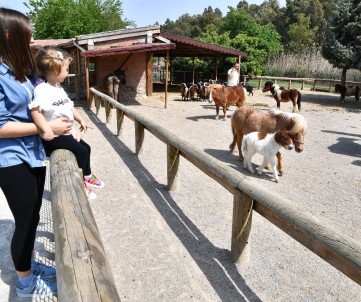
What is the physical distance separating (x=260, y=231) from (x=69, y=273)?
8.43 feet

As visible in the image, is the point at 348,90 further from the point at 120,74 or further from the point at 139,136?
the point at 139,136

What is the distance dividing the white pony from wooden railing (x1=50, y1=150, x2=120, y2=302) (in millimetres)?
3353

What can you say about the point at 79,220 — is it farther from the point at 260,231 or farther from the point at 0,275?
the point at 260,231

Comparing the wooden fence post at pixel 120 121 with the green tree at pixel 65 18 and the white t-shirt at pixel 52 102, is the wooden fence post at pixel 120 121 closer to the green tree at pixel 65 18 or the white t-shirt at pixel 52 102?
the white t-shirt at pixel 52 102

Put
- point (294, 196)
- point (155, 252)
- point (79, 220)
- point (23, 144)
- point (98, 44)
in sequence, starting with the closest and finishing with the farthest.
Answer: point (79, 220), point (23, 144), point (155, 252), point (294, 196), point (98, 44)

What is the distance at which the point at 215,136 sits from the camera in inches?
322

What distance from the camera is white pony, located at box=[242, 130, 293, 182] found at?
455 centimetres

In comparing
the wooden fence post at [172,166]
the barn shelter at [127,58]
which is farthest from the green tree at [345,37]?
the wooden fence post at [172,166]

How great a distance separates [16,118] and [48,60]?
0.72 meters

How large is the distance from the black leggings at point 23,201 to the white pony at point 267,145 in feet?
11.8

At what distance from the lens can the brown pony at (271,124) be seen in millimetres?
4660

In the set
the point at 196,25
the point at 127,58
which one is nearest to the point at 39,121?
the point at 127,58

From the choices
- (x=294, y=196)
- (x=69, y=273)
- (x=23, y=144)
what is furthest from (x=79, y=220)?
(x=294, y=196)

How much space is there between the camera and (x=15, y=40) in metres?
1.59
